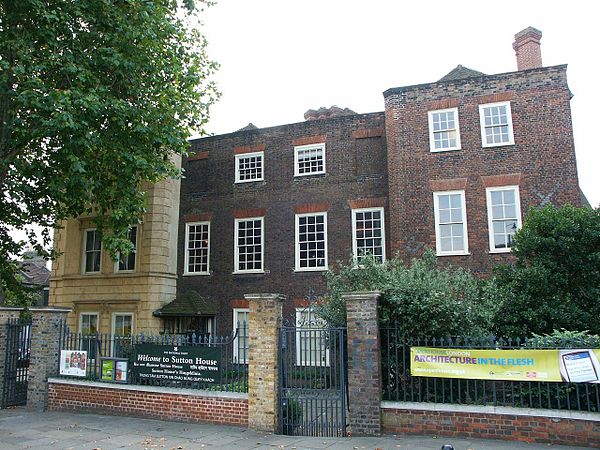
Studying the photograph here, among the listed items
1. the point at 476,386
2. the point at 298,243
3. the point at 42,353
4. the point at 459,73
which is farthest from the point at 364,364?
the point at 459,73

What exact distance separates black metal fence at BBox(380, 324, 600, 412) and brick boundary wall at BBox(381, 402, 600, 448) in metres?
0.21

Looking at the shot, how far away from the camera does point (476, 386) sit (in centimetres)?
968

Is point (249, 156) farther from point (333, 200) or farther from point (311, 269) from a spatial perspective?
point (311, 269)

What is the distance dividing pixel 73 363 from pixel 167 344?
3146 millimetres

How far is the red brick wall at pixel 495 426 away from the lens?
867 cm

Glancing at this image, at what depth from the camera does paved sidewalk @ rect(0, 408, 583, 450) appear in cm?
912

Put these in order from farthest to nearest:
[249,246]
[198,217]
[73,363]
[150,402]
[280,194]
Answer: [198,217]
[249,246]
[280,194]
[73,363]
[150,402]

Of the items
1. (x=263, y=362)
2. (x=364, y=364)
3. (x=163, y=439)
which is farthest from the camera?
(x=263, y=362)

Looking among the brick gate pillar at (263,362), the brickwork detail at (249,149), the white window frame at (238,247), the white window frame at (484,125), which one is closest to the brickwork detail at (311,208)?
the white window frame at (238,247)

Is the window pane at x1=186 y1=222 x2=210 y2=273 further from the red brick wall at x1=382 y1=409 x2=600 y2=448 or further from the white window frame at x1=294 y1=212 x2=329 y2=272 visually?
the red brick wall at x1=382 y1=409 x2=600 y2=448

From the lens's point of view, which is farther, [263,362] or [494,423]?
[263,362]

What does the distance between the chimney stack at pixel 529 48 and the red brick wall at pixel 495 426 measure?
565 inches

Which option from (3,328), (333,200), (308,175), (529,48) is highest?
(529,48)

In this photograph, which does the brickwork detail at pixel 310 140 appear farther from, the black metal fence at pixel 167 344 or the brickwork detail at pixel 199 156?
the black metal fence at pixel 167 344
